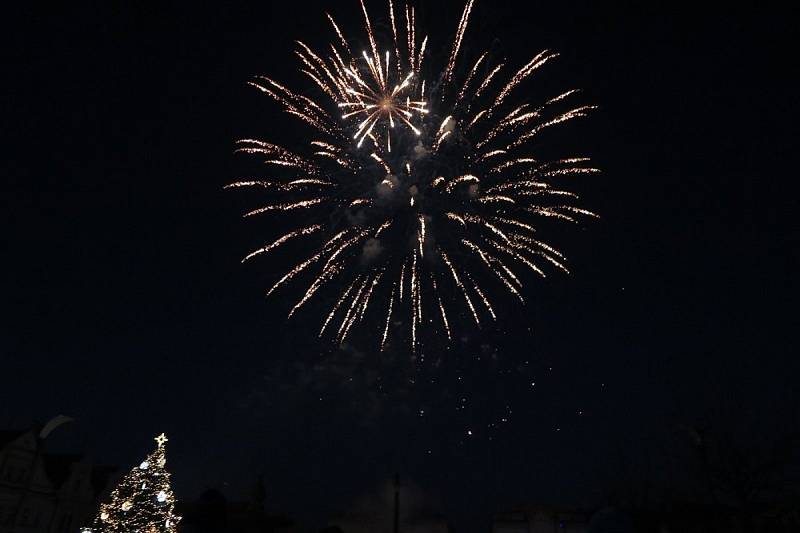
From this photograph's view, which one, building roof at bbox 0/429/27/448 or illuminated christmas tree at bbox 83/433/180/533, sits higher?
building roof at bbox 0/429/27/448

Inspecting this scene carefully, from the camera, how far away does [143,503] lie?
2892 cm

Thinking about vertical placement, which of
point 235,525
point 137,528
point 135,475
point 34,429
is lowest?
point 235,525

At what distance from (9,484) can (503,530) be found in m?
33.4

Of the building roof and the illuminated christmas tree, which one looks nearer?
the illuminated christmas tree

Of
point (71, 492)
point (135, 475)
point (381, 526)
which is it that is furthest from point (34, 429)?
point (381, 526)

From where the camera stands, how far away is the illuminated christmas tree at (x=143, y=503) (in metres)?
28.5

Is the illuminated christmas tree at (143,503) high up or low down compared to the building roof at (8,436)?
down

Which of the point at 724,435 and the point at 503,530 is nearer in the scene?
the point at 724,435

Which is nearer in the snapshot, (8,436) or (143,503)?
(143,503)

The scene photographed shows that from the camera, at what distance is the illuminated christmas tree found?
28.5 metres

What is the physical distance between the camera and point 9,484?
3900cm

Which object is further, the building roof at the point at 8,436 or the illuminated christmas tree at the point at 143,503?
the building roof at the point at 8,436

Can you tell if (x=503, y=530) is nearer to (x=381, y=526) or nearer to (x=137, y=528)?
(x=381, y=526)

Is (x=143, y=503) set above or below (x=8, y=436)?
below
